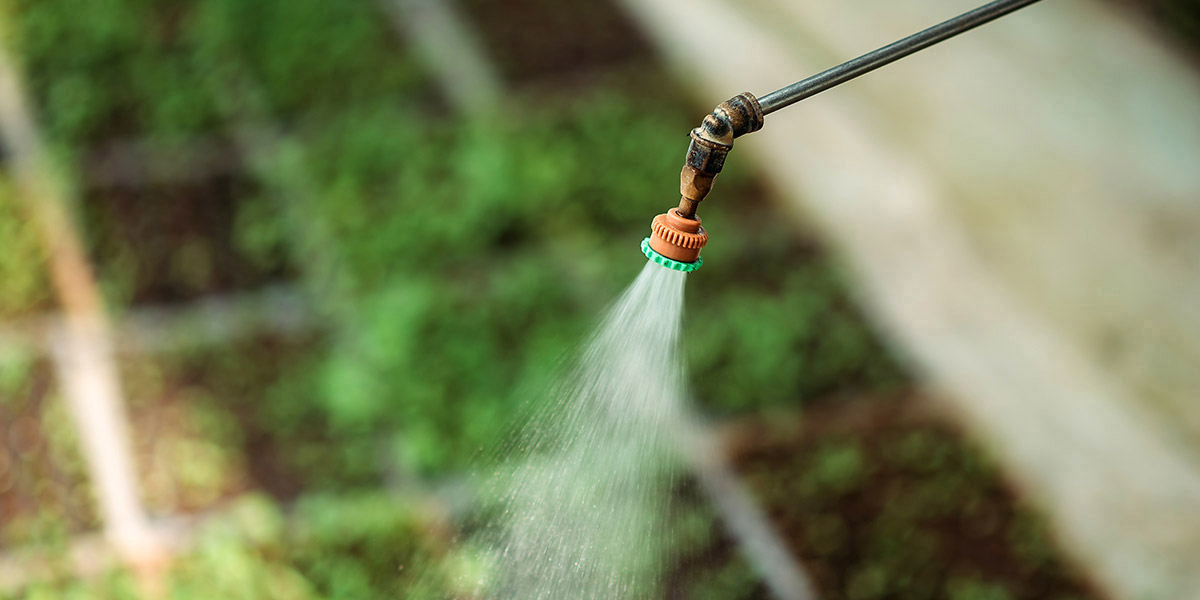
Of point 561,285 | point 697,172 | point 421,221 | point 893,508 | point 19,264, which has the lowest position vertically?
point 893,508

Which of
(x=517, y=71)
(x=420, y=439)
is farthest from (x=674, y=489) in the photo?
(x=517, y=71)

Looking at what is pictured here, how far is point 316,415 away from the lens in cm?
306

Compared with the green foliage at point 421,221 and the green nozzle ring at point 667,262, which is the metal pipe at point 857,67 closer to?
the green nozzle ring at point 667,262

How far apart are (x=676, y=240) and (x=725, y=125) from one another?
0.61 feet

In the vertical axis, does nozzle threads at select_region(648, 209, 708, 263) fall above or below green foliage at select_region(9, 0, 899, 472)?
below

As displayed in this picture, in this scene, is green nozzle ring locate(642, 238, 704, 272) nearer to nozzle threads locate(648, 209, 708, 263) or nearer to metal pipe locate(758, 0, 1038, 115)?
nozzle threads locate(648, 209, 708, 263)

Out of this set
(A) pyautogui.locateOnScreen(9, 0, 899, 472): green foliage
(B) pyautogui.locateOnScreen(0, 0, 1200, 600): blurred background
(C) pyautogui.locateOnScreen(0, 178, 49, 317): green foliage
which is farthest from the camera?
(C) pyautogui.locateOnScreen(0, 178, 49, 317): green foliage

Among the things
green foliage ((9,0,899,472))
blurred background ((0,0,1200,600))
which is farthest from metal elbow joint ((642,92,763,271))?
green foliage ((9,0,899,472))

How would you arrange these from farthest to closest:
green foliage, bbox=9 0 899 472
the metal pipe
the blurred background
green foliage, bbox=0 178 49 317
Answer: green foliage, bbox=0 178 49 317 < green foliage, bbox=9 0 899 472 < the blurred background < the metal pipe

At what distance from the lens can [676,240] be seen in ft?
4.82

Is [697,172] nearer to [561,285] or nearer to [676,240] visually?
[676,240]

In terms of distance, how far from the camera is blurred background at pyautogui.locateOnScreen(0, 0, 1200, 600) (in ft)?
8.77

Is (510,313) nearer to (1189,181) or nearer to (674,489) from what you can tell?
(674,489)

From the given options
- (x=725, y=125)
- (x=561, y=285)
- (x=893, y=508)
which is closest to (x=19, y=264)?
(x=561, y=285)
